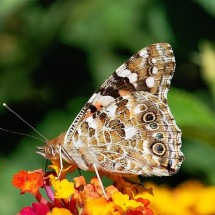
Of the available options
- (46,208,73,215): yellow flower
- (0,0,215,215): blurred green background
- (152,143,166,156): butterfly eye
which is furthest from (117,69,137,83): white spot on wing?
(0,0,215,215): blurred green background

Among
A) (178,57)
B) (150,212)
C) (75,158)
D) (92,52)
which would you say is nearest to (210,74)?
(178,57)

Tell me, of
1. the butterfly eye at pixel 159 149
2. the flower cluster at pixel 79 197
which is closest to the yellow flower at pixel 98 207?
the flower cluster at pixel 79 197

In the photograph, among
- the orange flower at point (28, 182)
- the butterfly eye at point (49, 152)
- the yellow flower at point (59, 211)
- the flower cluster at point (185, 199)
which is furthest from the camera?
the flower cluster at point (185, 199)

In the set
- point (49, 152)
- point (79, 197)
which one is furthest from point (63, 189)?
point (49, 152)

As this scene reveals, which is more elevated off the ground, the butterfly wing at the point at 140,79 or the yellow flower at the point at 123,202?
the butterfly wing at the point at 140,79

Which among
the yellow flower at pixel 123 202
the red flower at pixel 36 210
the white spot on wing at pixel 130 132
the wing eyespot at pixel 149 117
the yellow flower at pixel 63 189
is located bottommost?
the red flower at pixel 36 210

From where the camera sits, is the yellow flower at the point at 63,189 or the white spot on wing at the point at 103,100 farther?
the white spot on wing at the point at 103,100

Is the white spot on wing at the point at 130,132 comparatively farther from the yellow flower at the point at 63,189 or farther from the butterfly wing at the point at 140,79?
the yellow flower at the point at 63,189
